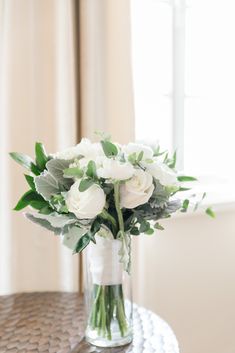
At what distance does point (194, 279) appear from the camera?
5.89 feet

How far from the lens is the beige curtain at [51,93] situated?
1.27m

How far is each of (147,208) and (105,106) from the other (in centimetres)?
58

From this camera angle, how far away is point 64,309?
1.17 metres

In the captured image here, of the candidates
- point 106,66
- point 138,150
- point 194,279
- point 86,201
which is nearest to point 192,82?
point 106,66

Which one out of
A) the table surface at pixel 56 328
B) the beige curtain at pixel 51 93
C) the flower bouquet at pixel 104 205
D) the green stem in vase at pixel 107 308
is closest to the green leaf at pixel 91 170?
the flower bouquet at pixel 104 205

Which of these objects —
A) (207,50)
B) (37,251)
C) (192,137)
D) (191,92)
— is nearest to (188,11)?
(207,50)

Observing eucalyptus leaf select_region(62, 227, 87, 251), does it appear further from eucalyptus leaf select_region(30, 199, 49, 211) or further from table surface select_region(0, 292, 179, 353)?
table surface select_region(0, 292, 179, 353)

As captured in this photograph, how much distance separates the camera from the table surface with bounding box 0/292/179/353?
0.97 m

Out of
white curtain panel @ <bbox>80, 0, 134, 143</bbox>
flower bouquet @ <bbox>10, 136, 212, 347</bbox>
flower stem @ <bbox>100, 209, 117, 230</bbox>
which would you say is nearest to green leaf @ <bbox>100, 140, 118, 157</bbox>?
flower bouquet @ <bbox>10, 136, 212, 347</bbox>

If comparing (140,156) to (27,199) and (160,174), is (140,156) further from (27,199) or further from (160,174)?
(27,199)

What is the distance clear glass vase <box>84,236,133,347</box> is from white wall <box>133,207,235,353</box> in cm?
56

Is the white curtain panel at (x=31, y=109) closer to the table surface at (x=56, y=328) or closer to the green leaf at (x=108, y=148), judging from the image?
the table surface at (x=56, y=328)

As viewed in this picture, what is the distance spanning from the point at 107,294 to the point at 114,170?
0.97ft

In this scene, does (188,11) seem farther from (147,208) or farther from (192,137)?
(147,208)
